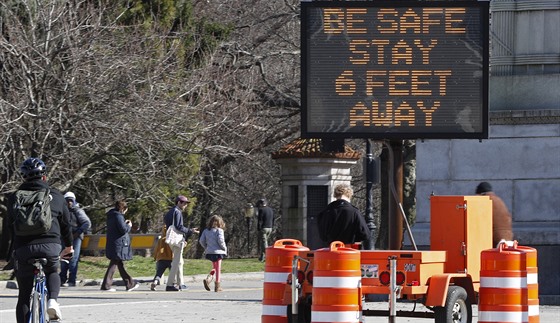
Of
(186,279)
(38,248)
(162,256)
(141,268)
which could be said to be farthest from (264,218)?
(38,248)

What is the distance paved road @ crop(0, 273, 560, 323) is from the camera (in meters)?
16.8

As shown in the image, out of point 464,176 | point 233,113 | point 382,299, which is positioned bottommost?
point 382,299

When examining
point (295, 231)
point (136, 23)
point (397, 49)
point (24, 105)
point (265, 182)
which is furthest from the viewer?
point (265, 182)

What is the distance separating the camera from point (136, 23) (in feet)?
107

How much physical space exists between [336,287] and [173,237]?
11.6 meters

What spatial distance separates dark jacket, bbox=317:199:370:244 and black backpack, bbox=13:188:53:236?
399 centimetres

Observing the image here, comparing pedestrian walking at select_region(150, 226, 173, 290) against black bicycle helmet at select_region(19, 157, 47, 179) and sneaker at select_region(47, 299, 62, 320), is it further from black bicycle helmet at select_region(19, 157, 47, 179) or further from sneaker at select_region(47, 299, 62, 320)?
sneaker at select_region(47, 299, 62, 320)

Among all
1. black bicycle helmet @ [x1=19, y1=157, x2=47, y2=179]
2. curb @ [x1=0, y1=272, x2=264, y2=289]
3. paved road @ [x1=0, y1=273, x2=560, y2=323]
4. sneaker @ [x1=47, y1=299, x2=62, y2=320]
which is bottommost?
paved road @ [x1=0, y1=273, x2=560, y2=323]

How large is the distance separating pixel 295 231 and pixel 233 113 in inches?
238

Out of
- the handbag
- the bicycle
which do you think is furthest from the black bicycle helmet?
the handbag

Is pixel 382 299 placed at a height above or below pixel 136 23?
below

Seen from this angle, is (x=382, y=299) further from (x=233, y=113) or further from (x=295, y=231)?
(x=295, y=231)

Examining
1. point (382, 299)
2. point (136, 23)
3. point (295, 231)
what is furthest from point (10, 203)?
point (295, 231)

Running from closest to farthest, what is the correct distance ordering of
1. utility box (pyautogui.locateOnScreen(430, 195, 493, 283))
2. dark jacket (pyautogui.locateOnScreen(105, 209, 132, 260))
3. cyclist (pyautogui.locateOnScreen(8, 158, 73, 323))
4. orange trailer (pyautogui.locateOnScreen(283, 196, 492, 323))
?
1. cyclist (pyautogui.locateOnScreen(8, 158, 73, 323))
2. orange trailer (pyautogui.locateOnScreen(283, 196, 492, 323))
3. utility box (pyautogui.locateOnScreen(430, 195, 493, 283))
4. dark jacket (pyautogui.locateOnScreen(105, 209, 132, 260))
